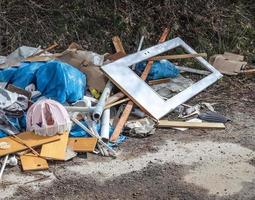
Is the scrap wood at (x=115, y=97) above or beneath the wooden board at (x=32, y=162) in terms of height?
above

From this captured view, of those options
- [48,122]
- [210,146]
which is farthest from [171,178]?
[48,122]

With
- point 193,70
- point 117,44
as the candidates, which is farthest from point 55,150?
point 193,70

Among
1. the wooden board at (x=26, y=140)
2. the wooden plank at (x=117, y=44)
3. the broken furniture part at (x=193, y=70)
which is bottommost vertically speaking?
the broken furniture part at (x=193, y=70)

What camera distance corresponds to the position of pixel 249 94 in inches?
292

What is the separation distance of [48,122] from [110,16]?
10.9ft

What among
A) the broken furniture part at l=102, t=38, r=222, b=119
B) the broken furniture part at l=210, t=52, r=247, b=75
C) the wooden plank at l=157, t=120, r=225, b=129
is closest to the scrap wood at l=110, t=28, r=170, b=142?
the broken furniture part at l=102, t=38, r=222, b=119

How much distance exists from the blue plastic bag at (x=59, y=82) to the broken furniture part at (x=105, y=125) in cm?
39

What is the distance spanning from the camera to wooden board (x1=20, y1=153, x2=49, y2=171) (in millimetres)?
5043

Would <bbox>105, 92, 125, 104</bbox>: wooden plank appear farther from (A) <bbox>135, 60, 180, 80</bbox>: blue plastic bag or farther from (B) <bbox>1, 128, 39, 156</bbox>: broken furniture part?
(B) <bbox>1, 128, 39, 156</bbox>: broken furniture part

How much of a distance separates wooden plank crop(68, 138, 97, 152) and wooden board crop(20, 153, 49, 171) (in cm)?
40

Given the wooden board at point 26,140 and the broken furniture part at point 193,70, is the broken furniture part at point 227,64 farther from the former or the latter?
the wooden board at point 26,140

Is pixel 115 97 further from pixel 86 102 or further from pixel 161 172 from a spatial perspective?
pixel 161 172

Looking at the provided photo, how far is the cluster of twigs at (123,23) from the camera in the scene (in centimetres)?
786

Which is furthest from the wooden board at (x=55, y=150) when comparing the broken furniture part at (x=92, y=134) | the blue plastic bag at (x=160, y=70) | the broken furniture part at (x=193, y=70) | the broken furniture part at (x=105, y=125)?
the broken furniture part at (x=193, y=70)
